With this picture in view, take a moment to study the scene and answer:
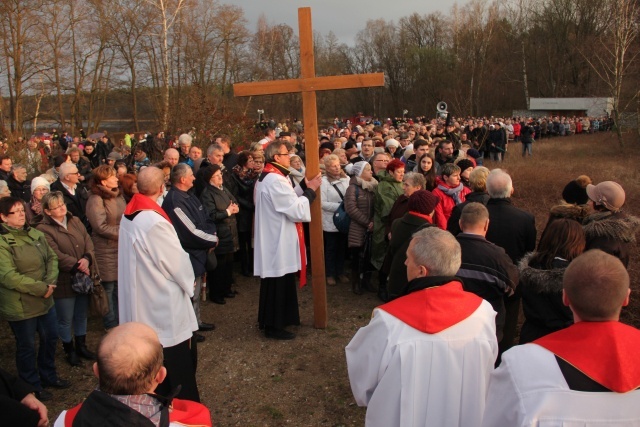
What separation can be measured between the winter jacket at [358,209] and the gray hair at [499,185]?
86.8 inches

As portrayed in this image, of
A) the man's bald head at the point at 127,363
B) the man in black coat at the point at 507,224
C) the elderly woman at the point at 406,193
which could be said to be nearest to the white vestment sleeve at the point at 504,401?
the man's bald head at the point at 127,363

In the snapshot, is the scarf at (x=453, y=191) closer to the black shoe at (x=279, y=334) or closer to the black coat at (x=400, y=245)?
the black coat at (x=400, y=245)

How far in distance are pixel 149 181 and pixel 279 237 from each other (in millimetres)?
1747

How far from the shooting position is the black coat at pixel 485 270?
3498 mm

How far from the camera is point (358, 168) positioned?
700cm

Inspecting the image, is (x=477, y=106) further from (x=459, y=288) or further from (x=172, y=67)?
(x=459, y=288)

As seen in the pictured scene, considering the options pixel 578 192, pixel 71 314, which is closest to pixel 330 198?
pixel 578 192

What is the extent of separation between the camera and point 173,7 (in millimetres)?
28125

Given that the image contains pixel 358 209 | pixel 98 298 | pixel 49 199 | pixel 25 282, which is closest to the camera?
pixel 25 282

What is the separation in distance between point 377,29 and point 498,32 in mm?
13438

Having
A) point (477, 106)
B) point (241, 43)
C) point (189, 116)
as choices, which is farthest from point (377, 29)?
point (189, 116)

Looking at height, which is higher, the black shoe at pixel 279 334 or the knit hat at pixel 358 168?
the knit hat at pixel 358 168

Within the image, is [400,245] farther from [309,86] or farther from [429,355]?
[429,355]

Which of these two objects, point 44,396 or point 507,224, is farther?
point 507,224
